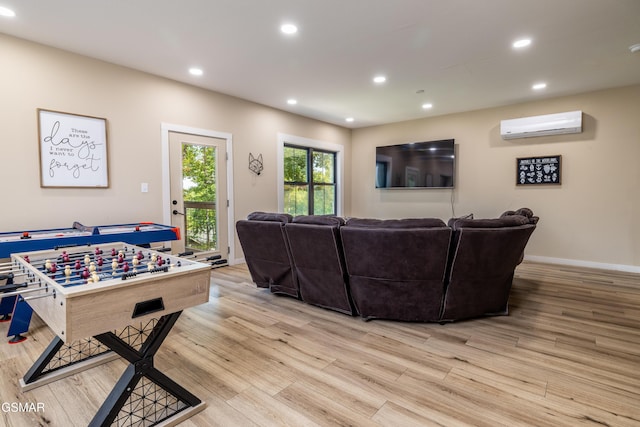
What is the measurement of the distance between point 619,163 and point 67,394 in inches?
257

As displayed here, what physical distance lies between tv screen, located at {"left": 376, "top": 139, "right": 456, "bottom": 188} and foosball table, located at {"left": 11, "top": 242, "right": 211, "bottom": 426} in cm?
519

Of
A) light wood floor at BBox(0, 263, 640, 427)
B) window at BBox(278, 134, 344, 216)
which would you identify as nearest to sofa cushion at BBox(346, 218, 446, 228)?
light wood floor at BBox(0, 263, 640, 427)

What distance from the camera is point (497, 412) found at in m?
1.65

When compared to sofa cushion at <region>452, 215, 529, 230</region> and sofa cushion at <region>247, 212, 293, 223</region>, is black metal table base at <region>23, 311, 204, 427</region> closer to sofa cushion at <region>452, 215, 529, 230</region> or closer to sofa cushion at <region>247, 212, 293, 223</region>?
sofa cushion at <region>247, 212, 293, 223</region>

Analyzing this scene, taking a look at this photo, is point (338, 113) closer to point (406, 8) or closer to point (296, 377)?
point (406, 8)

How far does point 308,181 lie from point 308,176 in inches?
3.9

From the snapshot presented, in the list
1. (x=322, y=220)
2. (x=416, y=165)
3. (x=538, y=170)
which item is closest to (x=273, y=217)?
(x=322, y=220)

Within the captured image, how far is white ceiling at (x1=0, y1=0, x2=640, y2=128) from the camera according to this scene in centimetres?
256

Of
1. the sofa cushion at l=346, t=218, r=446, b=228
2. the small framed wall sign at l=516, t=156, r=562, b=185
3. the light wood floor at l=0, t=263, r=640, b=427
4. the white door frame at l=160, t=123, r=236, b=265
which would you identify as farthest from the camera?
the small framed wall sign at l=516, t=156, r=562, b=185

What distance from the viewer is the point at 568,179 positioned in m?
4.89

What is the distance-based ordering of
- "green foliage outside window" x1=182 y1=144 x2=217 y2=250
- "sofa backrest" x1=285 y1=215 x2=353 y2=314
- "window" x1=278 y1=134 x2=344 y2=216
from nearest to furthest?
1. "sofa backrest" x1=285 y1=215 x2=353 y2=314
2. "green foliage outside window" x1=182 y1=144 x2=217 y2=250
3. "window" x1=278 y1=134 x2=344 y2=216

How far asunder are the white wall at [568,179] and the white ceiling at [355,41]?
1.54 feet

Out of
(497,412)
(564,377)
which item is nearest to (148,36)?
(497,412)

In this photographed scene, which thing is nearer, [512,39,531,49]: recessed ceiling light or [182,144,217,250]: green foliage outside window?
[512,39,531,49]: recessed ceiling light
